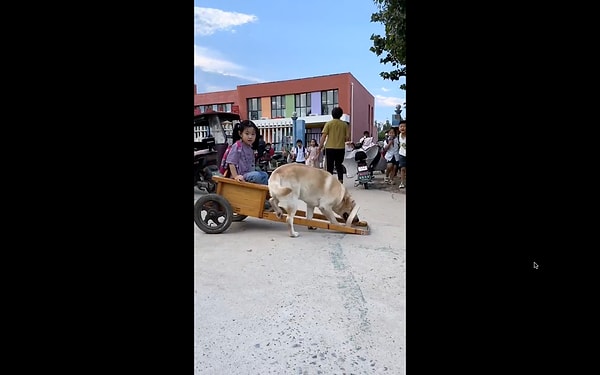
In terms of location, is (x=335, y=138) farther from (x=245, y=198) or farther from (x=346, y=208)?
(x=245, y=198)

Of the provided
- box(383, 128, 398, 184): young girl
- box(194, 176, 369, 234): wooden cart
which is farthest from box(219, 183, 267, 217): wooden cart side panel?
box(383, 128, 398, 184): young girl

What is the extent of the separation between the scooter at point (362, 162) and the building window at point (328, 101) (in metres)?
16.3

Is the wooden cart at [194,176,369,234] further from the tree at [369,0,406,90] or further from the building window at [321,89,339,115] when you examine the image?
the building window at [321,89,339,115]

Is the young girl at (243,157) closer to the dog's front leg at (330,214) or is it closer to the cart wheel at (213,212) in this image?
the cart wheel at (213,212)

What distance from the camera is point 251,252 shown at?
315 cm

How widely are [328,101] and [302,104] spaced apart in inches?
71.5

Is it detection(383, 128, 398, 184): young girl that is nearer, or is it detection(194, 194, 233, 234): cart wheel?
detection(194, 194, 233, 234): cart wheel

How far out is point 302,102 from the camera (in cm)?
2514

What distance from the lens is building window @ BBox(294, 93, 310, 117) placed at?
24969 millimetres

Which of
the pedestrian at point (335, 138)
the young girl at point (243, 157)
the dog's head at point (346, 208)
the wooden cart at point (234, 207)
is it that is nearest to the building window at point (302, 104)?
the pedestrian at point (335, 138)
